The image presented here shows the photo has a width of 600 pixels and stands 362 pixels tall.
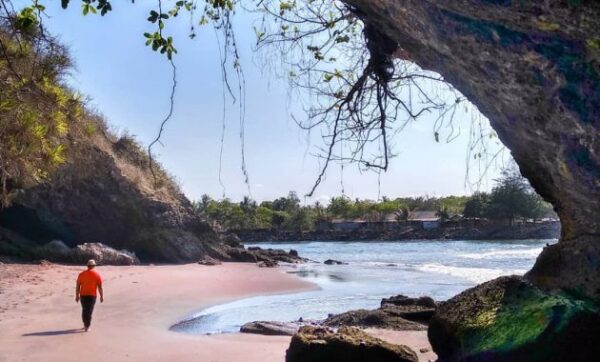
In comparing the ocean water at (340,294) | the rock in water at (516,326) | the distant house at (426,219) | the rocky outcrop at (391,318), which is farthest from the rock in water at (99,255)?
the distant house at (426,219)

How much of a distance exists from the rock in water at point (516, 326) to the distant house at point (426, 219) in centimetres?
8605

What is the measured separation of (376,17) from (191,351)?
804 centimetres

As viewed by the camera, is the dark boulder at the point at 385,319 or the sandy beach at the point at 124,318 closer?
the sandy beach at the point at 124,318

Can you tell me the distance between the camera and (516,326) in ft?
13.9

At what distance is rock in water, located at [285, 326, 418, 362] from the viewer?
675cm

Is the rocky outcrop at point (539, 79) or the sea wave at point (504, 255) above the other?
the rocky outcrop at point (539, 79)

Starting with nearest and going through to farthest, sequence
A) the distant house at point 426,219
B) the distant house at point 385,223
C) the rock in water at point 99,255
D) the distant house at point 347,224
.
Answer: the rock in water at point 99,255 → the distant house at point 426,219 → the distant house at point 385,223 → the distant house at point 347,224

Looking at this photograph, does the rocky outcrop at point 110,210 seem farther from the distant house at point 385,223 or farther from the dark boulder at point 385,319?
the distant house at point 385,223

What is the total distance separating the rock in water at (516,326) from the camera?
3.88 metres

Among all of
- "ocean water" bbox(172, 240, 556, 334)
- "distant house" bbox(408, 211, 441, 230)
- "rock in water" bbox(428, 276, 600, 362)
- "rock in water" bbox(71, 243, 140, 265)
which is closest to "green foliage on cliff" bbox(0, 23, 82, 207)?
"rock in water" bbox(428, 276, 600, 362)

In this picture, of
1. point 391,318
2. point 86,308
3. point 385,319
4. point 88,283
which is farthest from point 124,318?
point 391,318

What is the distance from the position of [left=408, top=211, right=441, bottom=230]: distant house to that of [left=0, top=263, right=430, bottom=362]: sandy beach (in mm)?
68262

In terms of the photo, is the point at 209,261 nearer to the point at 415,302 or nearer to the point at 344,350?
the point at 415,302

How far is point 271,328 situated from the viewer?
41.5 ft
